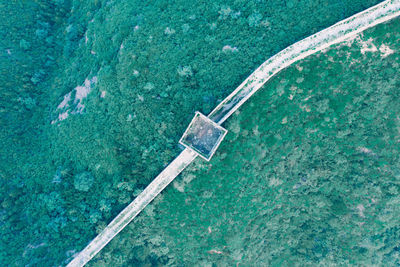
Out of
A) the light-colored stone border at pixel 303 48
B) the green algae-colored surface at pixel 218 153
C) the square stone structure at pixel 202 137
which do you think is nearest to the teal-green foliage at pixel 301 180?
the green algae-colored surface at pixel 218 153

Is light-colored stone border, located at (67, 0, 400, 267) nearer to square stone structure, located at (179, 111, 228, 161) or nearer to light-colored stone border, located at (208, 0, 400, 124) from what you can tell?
light-colored stone border, located at (208, 0, 400, 124)

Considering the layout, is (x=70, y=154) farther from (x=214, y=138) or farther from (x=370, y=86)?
(x=370, y=86)

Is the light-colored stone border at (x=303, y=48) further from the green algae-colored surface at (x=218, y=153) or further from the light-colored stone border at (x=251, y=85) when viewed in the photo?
the green algae-colored surface at (x=218, y=153)

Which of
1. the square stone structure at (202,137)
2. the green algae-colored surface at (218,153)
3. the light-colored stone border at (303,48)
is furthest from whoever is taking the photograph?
the green algae-colored surface at (218,153)

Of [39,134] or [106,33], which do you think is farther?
[39,134]

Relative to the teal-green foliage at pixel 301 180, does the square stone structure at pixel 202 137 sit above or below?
above

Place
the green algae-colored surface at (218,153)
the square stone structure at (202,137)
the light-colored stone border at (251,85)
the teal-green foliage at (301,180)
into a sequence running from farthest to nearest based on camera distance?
1. the green algae-colored surface at (218,153)
2. the teal-green foliage at (301,180)
3. the square stone structure at (202,137)
4. the light-colored stone border at (251,85)

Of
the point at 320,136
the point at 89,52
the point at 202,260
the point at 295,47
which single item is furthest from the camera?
the point at 89,52

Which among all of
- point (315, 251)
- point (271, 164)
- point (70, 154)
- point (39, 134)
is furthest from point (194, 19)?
point (315, 251)
